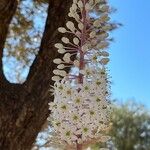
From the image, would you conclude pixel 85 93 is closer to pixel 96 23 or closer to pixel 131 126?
pixel 96 23

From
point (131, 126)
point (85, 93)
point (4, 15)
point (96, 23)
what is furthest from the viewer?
point (131, 126)

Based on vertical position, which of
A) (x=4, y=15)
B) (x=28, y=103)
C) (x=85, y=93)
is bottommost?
(x=85, y=93)

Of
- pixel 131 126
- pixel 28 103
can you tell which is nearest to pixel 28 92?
pixel 28 103

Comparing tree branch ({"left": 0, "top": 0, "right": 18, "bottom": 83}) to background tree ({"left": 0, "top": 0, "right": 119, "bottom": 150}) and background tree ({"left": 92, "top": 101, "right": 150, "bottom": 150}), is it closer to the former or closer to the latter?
background tree ({"left": 0, "top": 0, "right": 119, "bottom": 150})

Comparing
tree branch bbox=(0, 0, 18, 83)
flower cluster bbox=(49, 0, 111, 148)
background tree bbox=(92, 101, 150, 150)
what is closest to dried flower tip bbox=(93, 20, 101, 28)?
flower cluster bbox=(49, 0, 111, 148)

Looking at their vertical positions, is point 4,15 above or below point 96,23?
above

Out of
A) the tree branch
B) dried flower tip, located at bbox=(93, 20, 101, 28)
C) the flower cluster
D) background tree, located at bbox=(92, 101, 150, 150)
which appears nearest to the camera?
the flower cluster

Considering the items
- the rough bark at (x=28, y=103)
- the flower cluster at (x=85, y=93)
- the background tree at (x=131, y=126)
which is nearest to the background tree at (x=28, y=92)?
the rough bark at (x=28, y=103)
